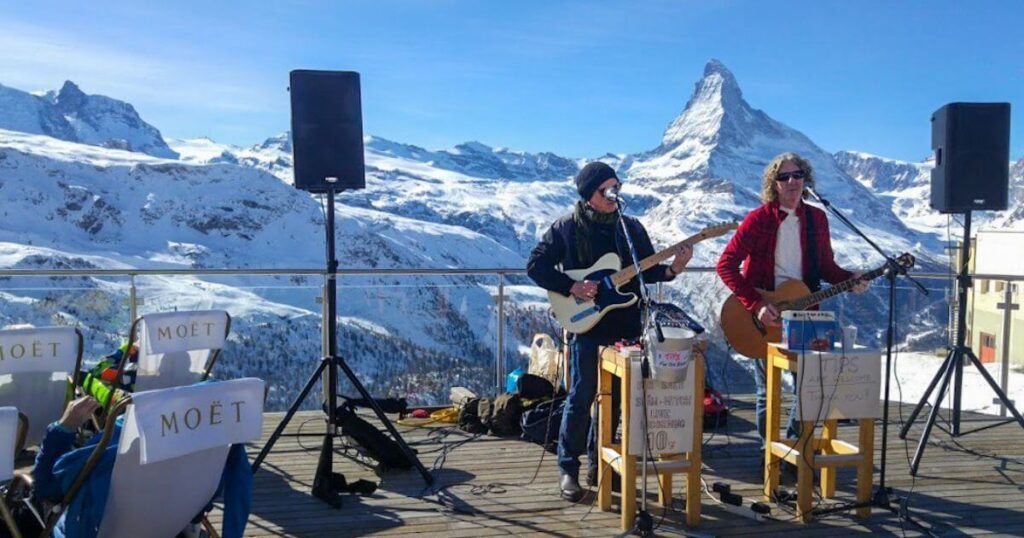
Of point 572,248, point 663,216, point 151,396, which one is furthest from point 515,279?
point 663,216

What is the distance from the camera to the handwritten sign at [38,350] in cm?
388

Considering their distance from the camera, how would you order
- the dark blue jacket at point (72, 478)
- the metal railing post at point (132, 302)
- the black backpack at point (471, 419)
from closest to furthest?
the dark blue jacket at point (72, 478) → the black backpack at point (471, 419) → the metal railing post at point (132, 302)

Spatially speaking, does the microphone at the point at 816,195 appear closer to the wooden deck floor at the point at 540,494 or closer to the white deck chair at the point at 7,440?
the wooden deck floor at the point at 540,494

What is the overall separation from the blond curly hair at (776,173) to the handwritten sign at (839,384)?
92 cm

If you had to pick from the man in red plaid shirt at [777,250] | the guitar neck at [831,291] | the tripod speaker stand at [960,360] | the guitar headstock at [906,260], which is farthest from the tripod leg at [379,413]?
the tripod speaker stand at [960,360]

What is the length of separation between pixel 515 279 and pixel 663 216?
153 metres

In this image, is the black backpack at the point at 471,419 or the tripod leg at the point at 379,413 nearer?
the tripod leg at the point at 379,413

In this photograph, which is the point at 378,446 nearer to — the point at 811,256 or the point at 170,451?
the point at 170,451

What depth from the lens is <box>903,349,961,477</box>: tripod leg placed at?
4.81 m

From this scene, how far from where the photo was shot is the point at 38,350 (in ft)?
13.0

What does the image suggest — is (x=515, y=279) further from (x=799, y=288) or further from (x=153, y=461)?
(x=153, y=461)

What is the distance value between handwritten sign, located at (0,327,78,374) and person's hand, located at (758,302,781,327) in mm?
3697

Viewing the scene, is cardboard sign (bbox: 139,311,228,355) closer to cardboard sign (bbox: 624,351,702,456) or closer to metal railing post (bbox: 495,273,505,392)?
cardboard sign (bbox: 624,351,702,456)

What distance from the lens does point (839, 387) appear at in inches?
159
